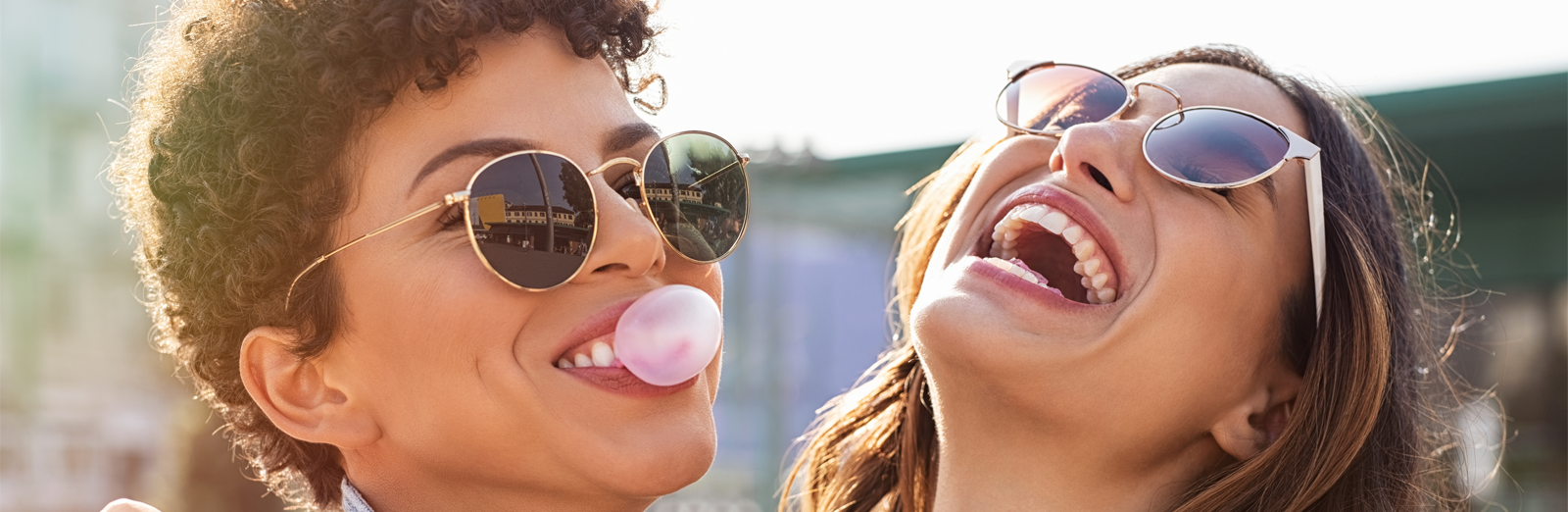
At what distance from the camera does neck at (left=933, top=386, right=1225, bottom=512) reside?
109 inches

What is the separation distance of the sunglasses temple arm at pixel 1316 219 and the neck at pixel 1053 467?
1.58 feet

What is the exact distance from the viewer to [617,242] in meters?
2.16

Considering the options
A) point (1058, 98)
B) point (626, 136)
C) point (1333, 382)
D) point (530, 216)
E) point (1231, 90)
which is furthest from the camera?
point (1058, 98)

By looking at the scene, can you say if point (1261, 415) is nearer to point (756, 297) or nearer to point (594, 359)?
point (594, 359)

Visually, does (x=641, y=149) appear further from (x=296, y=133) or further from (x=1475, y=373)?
(x=1475, y=373)

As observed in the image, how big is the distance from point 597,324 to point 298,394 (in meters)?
0.68

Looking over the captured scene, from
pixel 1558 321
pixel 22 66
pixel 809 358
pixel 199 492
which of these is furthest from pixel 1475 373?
pixel 22 66

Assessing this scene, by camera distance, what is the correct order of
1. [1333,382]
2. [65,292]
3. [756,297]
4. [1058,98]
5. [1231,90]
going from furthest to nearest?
[65,292], [756,297], [1058,98], [1231,90], [1333,382]

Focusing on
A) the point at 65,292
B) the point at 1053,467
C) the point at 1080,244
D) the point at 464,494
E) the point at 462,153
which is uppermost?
the point at 462,153

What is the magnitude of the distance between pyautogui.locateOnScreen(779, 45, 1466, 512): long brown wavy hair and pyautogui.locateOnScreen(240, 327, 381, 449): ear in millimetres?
1636

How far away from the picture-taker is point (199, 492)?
6789 mm

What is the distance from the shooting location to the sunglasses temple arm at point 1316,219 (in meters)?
2.80

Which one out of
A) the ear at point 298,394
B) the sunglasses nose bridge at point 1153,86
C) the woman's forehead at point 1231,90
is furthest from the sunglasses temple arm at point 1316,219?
the ear at point 298,394

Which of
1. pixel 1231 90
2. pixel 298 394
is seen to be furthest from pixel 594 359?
pixel 1231 90
